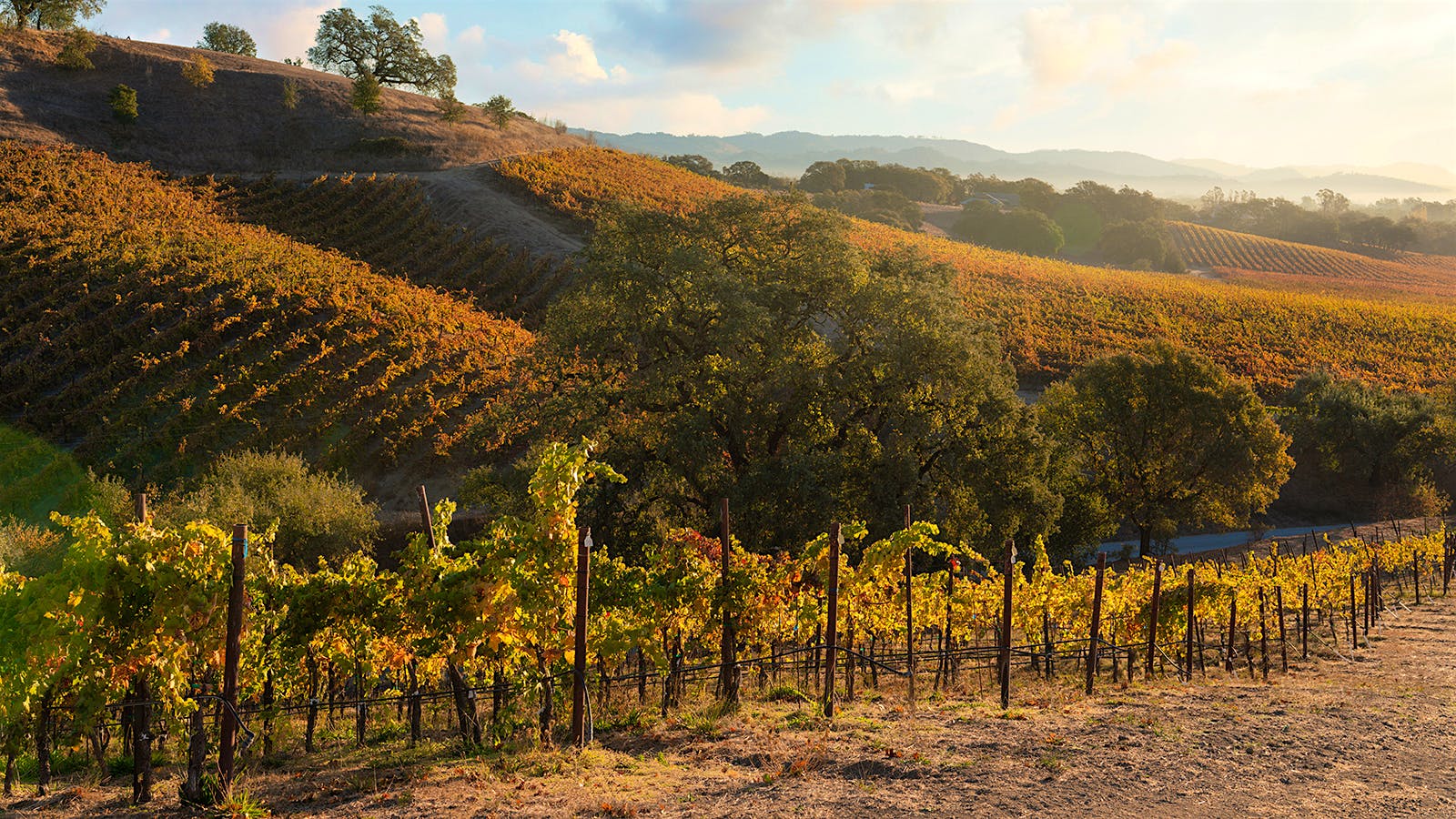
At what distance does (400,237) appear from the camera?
54.6 meters

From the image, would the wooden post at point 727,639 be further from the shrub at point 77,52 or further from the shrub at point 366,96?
the shrub at point 77,52

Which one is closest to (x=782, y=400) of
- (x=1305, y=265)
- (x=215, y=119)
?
(x=215, y=119)

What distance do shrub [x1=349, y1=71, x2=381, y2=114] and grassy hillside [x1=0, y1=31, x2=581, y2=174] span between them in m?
0.93

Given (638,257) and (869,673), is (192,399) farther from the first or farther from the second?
(869,673)

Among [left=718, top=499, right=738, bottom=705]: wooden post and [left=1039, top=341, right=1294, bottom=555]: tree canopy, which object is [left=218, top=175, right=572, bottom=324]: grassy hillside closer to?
[left=1039, top=341, right=1294, bottom=555]: tree canopy

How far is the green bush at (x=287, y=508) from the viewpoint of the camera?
2188cm

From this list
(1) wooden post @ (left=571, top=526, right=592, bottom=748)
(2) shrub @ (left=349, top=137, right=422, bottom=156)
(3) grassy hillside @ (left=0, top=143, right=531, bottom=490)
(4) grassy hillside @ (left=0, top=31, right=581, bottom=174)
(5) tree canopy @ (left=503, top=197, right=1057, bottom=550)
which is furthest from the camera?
(2) shrub @ (left=349, top=137, right=422, bottom=156)

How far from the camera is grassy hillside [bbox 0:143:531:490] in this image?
29.6 meters

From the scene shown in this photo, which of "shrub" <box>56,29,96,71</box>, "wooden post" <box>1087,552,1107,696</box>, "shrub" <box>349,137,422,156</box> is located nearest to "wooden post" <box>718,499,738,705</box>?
"wooden post" <box>1087,552,1107,696</box>

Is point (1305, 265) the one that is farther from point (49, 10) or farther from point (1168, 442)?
point (49, 10)

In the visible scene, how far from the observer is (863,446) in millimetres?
21484

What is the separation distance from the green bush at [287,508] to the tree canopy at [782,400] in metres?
7.10

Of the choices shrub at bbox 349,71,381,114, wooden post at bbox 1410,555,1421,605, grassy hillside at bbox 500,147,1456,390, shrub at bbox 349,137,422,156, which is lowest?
wooden post at bbox 1410,555,1421,605

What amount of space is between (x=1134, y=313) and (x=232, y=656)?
62690 mm
